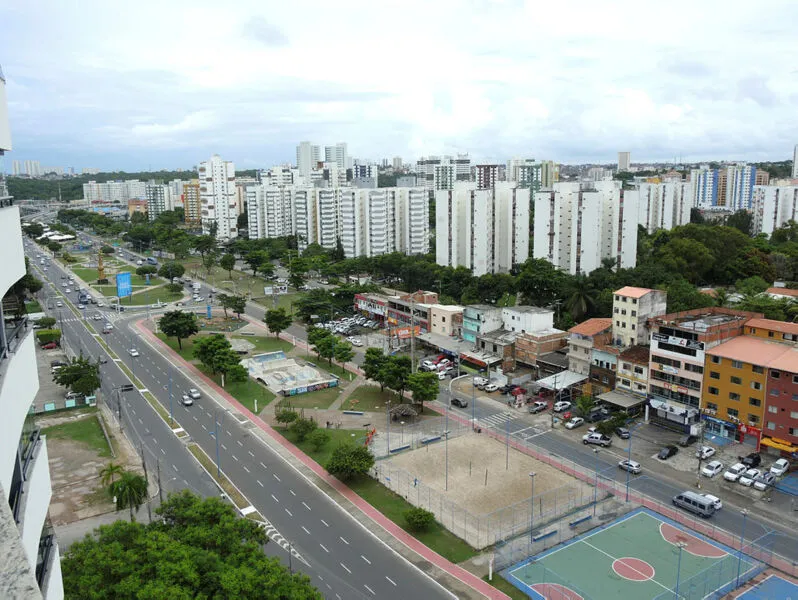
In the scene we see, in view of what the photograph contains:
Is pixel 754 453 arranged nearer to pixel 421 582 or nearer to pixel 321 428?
pixel 421 582

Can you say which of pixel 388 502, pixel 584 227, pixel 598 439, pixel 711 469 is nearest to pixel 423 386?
pixel 388 502

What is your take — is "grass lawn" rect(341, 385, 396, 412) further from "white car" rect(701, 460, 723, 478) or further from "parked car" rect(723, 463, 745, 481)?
"parked car" rect(723, 463, 745, 481)

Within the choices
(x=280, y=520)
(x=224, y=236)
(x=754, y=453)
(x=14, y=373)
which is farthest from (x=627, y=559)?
(x=224, y=236)

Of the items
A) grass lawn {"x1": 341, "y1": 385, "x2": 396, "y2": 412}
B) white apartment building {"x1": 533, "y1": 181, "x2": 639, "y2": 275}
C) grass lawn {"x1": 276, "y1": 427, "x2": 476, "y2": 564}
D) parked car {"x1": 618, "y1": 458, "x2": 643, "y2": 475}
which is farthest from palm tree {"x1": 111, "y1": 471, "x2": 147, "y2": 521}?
white apartment building {"x1": 533, "y1": 181, "x2": 639, "y2": 275}

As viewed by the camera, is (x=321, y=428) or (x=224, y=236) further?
(x=224, y=236)

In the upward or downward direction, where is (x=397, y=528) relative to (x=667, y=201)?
downward

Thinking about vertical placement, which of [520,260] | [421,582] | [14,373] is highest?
[14,373]
